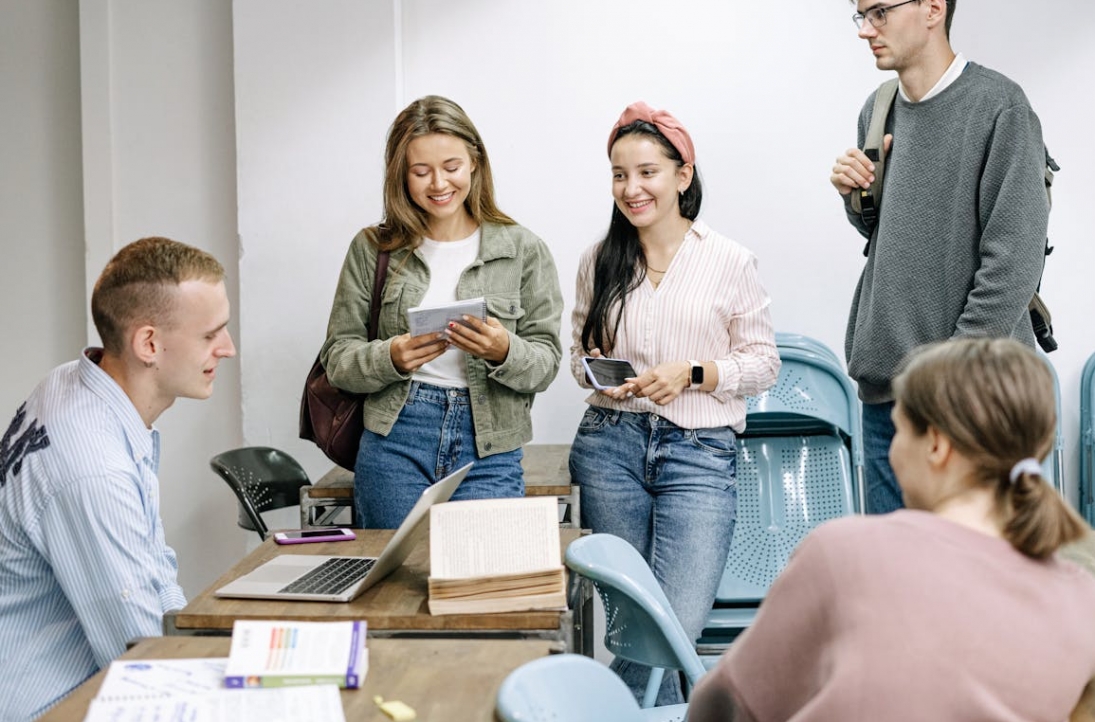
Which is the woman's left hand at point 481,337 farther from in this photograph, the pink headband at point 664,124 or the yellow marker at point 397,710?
the yellow marker at point 397,710

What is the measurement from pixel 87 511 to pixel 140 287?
52cm

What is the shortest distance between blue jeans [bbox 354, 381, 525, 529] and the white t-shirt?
1.5 inches

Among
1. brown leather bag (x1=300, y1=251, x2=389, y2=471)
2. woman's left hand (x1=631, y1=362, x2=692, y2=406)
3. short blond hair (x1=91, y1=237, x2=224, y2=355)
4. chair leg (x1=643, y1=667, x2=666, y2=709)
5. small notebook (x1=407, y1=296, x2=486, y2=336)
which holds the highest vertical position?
short blond hair (x1=91, y1=237, x2=224, y2=355)

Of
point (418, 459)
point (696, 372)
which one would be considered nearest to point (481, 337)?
Answer: point (418, 459)

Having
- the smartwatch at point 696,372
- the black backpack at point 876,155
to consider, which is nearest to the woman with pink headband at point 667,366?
the smartwatch at point 696,372

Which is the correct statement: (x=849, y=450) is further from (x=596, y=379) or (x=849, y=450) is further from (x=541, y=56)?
(x=541, y=56)

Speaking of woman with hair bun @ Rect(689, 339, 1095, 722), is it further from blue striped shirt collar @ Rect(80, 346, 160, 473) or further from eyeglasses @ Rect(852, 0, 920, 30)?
eyeglasses @ Rect(852, 0, 920, 30)

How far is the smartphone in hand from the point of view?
3.24 meters

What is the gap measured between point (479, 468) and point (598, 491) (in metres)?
0.36

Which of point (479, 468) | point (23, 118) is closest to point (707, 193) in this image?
point (479, 468)

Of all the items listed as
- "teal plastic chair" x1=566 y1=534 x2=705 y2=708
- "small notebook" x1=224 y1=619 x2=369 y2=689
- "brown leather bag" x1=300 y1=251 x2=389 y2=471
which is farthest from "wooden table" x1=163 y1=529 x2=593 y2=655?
"brown leather bag" x1=300 y1=251 x2=389 y2=471

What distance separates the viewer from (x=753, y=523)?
13.1 feet

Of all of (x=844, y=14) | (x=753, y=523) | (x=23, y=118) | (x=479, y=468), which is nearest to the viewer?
(x=479, y=468)

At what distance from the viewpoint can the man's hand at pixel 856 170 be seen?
3.22m
